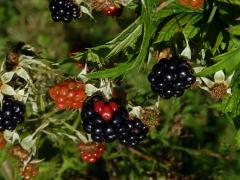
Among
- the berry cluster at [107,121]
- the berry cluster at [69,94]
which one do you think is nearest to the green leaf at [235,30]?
the berry cluster at [107,121]

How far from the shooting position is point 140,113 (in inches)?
128

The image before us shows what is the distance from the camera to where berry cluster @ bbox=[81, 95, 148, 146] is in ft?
9.97

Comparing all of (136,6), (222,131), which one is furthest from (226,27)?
(222,131)

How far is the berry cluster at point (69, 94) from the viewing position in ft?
10.4

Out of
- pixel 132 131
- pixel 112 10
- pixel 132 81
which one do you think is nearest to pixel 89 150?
pixel 132 131

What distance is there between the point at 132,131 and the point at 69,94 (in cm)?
40

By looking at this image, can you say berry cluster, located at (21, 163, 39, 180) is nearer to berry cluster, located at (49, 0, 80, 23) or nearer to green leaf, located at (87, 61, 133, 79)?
berry cluster, located at (49, 0, 80, 23)

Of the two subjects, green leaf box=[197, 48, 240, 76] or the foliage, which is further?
the foliage

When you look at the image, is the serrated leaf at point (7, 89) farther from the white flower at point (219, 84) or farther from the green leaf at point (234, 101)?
the green leaf at point (234, 101)

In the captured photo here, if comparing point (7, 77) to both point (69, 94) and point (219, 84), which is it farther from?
point (219, 84)

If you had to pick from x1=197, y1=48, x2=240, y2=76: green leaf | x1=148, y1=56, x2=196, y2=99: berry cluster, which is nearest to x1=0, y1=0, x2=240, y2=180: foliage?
x1=197, y1=48, x2=240, y2=76: green leaf

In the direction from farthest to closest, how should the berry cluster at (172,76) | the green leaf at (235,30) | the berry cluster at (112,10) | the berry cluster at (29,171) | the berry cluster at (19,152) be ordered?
the berry cluster at (29,171)
the berry cluster at (19,152)
the berry cluster at (112,10)
the berry cluster at (172,76)
the green leaf at (235,30)

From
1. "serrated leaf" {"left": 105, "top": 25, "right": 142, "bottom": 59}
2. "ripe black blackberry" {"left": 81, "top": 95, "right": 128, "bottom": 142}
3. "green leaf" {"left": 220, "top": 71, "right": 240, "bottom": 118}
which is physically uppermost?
"serrated leaf" {"left": 105, "top": 25, "right": 142, "bottom": 59}

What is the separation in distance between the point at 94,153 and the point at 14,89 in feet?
2.67
